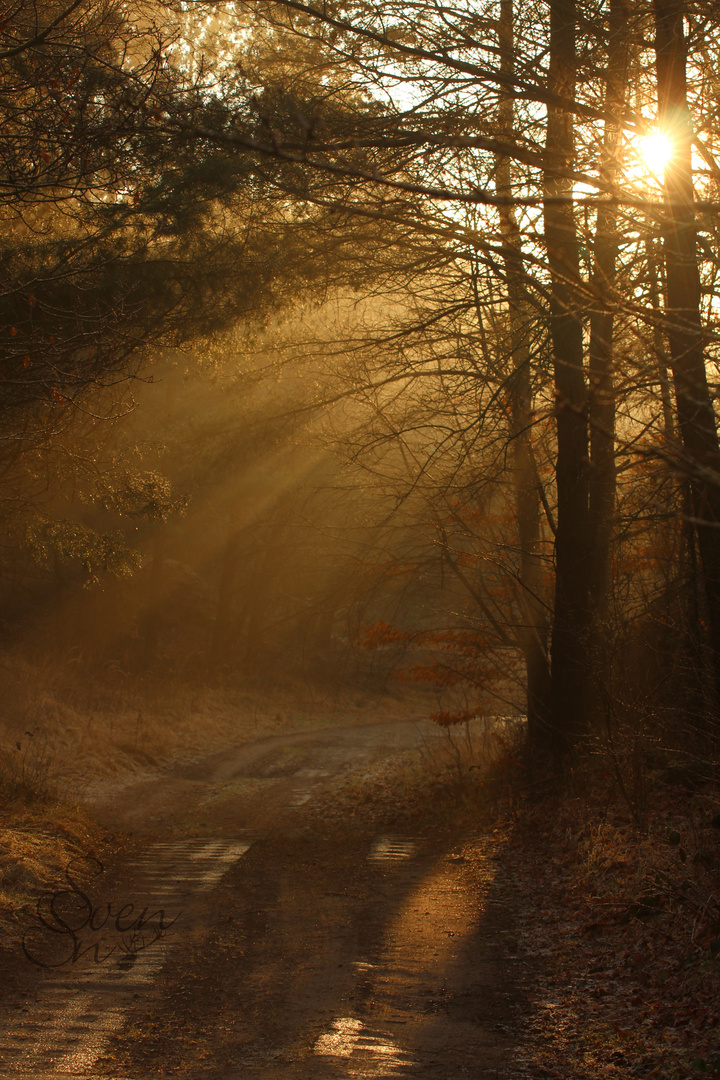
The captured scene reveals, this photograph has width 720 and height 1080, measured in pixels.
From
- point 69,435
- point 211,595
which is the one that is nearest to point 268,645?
point 211,595

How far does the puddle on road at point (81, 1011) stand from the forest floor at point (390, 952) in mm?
15

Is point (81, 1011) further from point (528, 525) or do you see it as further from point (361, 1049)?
point (528, 525)

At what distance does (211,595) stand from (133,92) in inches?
1136

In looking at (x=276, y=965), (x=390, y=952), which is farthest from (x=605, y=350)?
(x=276, y=965)

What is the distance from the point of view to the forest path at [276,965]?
4016 mm

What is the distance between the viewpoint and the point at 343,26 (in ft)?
21.8

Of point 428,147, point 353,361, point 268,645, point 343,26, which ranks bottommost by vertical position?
point 268,645

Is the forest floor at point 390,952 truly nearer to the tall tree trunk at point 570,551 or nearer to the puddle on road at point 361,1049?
the puddle on road at point 361,1049

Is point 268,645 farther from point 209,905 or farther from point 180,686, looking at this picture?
point 209,905

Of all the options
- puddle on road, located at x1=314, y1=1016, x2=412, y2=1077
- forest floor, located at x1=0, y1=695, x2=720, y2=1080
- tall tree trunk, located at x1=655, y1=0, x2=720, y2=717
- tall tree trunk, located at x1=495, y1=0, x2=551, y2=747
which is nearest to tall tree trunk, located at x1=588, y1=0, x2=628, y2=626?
tall tree trunk, located at x1=655, y1=0, x2=720, y2=717

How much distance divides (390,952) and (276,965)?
76cm

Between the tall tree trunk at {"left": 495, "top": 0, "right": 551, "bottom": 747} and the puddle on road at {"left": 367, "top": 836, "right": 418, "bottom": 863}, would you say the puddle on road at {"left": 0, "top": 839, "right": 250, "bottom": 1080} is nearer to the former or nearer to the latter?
the puddle on road at {"left": 367, "top": 836, "right": 418, "bottom": 863}

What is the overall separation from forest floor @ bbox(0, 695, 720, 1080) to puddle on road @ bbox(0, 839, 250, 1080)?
0.05 ft

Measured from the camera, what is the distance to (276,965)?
5.29 meters
